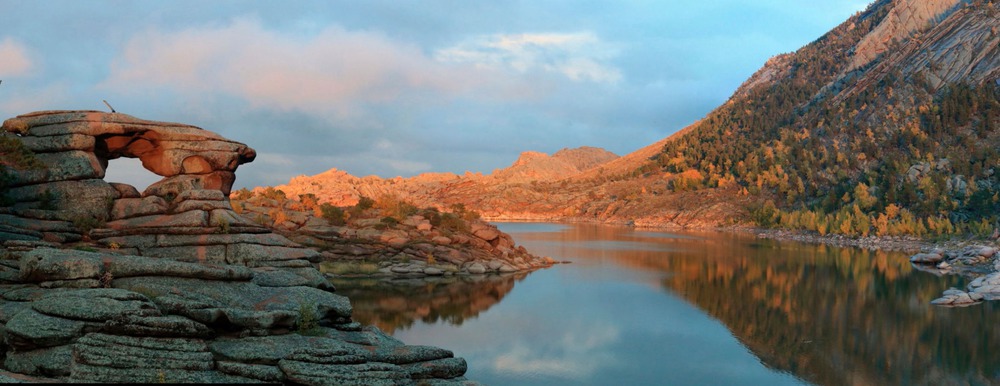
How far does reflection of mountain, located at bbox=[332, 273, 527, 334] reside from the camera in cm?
4309

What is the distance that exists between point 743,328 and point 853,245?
2706 inches

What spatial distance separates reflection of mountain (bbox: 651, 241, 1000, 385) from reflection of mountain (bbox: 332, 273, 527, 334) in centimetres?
1608

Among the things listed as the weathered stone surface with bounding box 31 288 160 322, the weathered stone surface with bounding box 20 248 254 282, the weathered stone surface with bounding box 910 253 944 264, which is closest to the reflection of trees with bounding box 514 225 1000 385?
the weathered stone surface with bounding box 910 253 944 264

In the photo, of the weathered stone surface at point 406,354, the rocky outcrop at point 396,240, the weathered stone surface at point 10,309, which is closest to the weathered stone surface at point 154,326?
the weathered stone surface at point 10,309

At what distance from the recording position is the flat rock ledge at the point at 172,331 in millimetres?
15914

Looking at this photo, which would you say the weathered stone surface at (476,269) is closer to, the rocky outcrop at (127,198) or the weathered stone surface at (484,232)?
the weathered stone surface at (484,232)

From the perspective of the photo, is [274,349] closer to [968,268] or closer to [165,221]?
[165,221]

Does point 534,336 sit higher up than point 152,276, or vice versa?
point 152,276

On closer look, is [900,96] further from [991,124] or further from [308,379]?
[308,379]

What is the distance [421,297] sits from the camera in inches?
1996

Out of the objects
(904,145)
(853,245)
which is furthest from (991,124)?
(853,245)

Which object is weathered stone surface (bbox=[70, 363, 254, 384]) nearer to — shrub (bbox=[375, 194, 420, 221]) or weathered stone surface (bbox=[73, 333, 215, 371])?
weathered stone surface (bbox=[73, 333, 215, 371])

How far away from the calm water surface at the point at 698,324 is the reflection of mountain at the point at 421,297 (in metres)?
0.15

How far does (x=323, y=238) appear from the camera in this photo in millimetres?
60750
